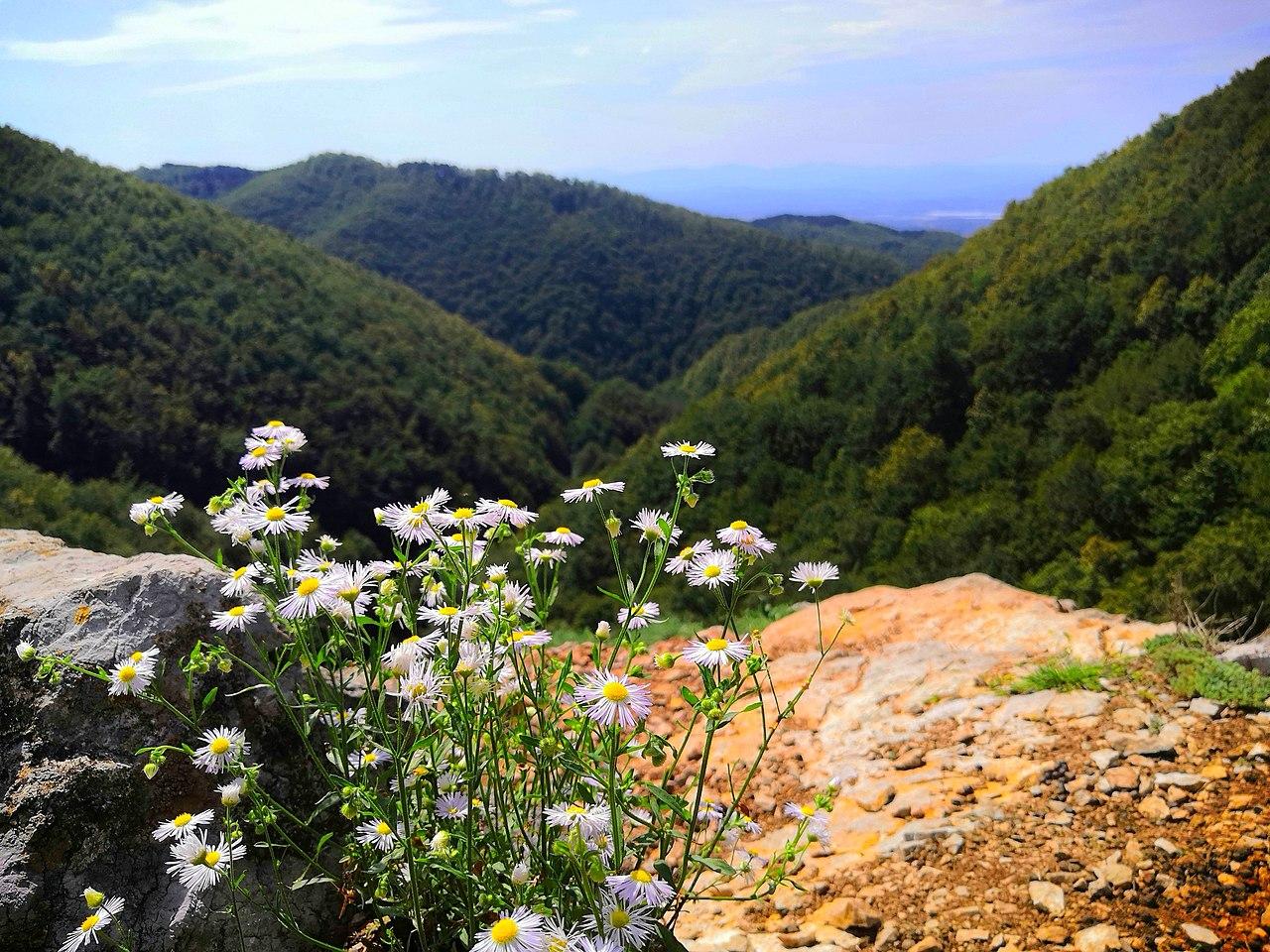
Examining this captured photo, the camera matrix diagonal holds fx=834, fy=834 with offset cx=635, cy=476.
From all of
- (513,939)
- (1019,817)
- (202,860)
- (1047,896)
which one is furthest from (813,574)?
(1019,817)

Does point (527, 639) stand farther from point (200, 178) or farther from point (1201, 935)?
point (200, 178)

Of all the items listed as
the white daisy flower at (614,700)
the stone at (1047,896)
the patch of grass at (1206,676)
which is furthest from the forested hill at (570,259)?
the white daisy flower at (614,700)

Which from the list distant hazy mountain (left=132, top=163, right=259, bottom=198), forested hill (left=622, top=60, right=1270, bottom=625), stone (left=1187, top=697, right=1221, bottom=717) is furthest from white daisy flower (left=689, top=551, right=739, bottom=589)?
distant hazy mountain (left=132, top=163, right=259, bottom=198)

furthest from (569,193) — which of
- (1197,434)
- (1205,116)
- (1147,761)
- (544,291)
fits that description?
(1147,761)

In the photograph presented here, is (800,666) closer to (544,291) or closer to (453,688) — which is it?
(453,688)

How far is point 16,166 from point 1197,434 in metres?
61.2

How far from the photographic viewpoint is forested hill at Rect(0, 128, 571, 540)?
3962 cm

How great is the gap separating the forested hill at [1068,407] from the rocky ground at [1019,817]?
9.09 feet

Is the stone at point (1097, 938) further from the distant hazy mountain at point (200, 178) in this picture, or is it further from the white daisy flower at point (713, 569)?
the distant hazy mountain at point (200, 178)

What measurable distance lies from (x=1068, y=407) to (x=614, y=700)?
19921mm

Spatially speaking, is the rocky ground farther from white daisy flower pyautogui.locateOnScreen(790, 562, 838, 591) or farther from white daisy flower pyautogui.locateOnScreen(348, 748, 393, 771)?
white daisy flower pyautogui.locateOnScreen(348, 748, 393, 771)

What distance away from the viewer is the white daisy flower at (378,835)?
185 cm

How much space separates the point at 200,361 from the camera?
45.3 m

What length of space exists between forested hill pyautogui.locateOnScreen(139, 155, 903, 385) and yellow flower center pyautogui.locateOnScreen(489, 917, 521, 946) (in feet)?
339
